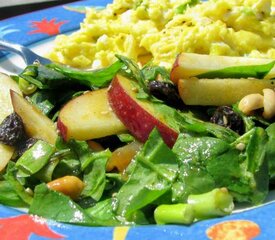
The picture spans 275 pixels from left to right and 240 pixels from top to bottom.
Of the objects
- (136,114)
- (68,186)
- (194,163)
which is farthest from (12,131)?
(194,163)

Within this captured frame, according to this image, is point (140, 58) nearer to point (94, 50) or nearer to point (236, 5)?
point (94, 50)

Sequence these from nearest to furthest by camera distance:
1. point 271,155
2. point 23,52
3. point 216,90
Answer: point 271,155 → point 216,90 → point 23,52

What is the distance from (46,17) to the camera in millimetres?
4500

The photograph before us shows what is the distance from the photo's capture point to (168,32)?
3271mm

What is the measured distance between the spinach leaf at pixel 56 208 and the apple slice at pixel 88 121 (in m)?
0.35

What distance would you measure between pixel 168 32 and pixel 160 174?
1257 mm

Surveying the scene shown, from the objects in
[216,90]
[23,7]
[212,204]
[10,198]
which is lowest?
[23,7]

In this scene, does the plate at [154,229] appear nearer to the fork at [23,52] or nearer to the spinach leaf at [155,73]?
the spinach leaf at [155,73]

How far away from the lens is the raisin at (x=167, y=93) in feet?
8.50

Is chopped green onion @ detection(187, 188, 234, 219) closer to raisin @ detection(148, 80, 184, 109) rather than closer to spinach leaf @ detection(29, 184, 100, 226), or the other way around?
spinach leaf @ detection(29, 184, 100, 226)

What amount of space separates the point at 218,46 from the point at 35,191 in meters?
1.33

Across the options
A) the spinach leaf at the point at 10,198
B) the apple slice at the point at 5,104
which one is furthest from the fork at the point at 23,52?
the spinach leaf at the point at 10,198

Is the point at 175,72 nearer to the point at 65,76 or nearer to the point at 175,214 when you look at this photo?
the point at 65,76

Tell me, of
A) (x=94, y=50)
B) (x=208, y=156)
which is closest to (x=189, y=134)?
(x=208, y=156)
